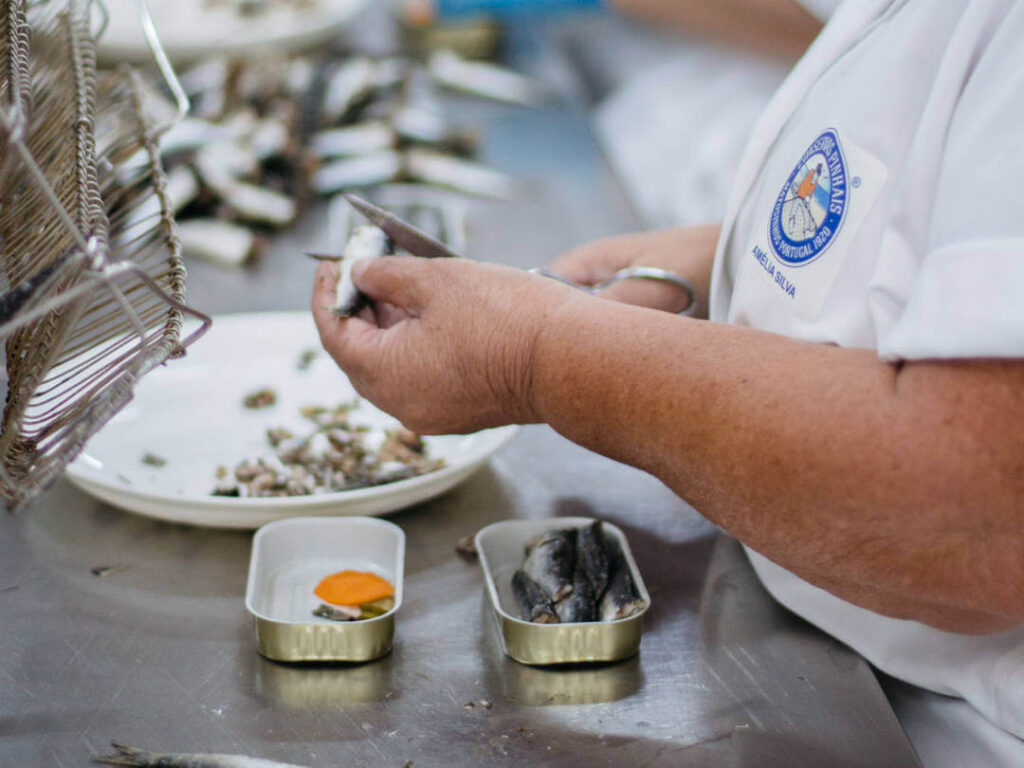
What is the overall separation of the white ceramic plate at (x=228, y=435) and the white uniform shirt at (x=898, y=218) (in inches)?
16.8

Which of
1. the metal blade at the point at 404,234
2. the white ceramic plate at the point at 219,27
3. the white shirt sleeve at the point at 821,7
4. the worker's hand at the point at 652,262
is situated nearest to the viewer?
the metal blade at the point at 404,234

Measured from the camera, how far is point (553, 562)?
40.1 inches

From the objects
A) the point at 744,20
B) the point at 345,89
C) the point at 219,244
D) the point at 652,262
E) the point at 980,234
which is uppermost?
the point at 980,234

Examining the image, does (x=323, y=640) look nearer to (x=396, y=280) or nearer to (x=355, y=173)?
(x=396, y=280)

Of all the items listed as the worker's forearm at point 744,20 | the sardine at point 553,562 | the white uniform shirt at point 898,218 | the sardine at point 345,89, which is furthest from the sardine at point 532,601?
the sardine at point 345,89

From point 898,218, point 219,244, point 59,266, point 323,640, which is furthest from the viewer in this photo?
point 219,244

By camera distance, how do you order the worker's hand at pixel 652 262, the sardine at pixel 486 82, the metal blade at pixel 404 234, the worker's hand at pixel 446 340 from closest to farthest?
the worker's hand at pixel 446 340 → the metal blade at pixel 404 234 → the worker's hand at pixel 652 262 → the sardine at pixel 486 82

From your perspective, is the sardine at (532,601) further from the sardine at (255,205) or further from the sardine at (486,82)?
the sardine at (486,82)

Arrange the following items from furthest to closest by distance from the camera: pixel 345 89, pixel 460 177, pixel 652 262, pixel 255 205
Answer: pixel 345 89 → pixel 460 177 → pixel 255 205 → pixel 652 262

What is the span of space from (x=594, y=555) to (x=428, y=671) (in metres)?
0.20

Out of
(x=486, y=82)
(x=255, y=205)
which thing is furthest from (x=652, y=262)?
(x=486, y=82)

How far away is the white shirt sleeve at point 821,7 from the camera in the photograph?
1.80 metres

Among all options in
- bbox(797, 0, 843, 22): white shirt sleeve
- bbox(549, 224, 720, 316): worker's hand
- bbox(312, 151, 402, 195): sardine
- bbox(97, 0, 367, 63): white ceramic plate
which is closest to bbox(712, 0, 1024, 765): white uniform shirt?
bbox(549, 224, 720, 316): worker's hand

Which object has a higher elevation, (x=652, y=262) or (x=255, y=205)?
(x=652, y=262)
